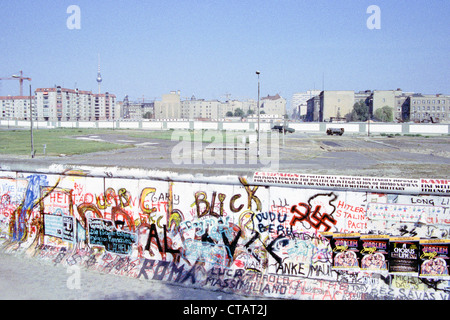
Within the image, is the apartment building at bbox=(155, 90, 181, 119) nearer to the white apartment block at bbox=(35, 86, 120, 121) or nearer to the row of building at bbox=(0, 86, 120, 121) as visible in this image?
the row of building at bbox=(0, 86, 120, 121)

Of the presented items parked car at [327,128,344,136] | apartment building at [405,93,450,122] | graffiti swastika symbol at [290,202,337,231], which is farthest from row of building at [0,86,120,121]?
graffiti swastika symbol at [290,202,337,231]

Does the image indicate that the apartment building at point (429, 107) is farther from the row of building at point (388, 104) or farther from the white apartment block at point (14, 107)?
the white apartment block at point (14, 107)

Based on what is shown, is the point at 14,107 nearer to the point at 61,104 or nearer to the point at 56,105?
the point at 56,105

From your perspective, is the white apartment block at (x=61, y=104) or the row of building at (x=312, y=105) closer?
the row of building at (x=312, y=105)

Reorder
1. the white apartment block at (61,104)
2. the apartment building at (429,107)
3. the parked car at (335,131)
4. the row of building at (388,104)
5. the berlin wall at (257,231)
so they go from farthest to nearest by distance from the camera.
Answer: the white apartment block at (61,104) → the apartment building at (429,107) → the row of building at (388,104) → the parked car at (335,131) → the berlin wall at (257,231)

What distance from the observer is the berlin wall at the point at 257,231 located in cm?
561

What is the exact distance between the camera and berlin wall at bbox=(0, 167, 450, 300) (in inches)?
221

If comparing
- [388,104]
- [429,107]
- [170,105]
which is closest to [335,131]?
[388,104]

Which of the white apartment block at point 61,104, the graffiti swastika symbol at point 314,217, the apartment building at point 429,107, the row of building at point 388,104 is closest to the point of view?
the graffiti swastika symbol at point 314,217

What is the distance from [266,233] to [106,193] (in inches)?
128

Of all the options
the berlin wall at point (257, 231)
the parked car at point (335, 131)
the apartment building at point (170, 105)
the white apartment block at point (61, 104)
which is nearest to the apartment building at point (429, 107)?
the parked car at point (335, 131)

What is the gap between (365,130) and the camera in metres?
79.1
